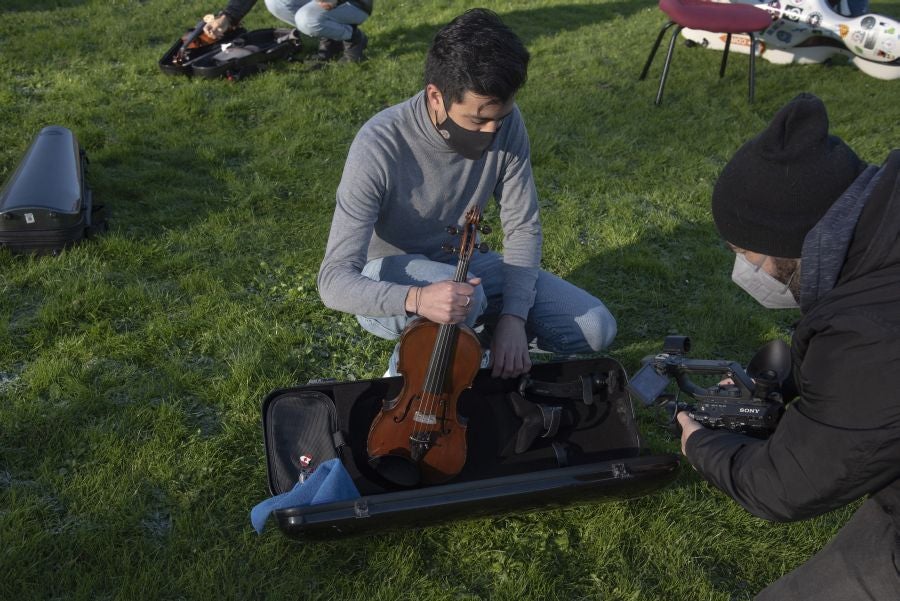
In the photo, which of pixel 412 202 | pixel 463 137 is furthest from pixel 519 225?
pixel 463 137

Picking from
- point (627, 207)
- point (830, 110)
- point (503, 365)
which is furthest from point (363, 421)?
point (830, 110)

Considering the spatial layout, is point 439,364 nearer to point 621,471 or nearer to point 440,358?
point 440,358

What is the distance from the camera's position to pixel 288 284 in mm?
4410

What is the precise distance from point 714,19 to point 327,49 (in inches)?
144

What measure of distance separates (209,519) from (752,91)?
6466 millimetres

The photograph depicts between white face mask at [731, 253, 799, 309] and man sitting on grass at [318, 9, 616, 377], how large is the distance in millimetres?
927

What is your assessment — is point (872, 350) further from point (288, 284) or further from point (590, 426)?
point (288, 284)

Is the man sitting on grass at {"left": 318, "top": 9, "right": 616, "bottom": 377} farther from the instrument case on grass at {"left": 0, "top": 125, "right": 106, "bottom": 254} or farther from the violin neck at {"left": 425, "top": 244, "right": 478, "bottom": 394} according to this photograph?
the instrument case on grass at {"left": 0, "top": 125, "right": 106, "bottom": 254}

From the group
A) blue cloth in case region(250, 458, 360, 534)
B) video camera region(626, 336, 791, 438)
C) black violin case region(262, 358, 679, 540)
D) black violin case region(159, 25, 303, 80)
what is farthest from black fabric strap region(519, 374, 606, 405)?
black violin case region(159, 25, 303, 80)

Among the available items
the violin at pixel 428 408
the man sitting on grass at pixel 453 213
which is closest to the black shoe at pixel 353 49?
the man sitting on grass at pixel 453 213

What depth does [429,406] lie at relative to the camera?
2846 mm

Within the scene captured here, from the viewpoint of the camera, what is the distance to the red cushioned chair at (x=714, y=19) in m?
6.91

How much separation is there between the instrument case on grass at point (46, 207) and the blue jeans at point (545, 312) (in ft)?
6.58

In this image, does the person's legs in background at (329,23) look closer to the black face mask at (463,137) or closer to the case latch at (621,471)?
the black face mask at (463,137)
